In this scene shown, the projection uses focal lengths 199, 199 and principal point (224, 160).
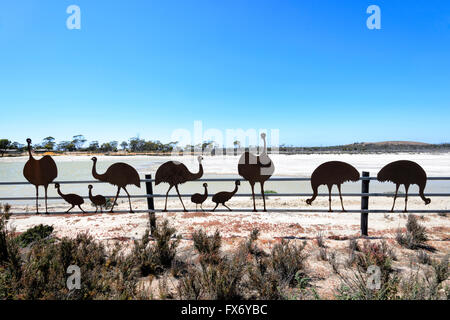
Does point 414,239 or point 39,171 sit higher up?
point 39,171

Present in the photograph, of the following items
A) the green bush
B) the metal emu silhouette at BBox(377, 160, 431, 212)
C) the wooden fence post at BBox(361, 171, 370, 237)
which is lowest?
the green bush

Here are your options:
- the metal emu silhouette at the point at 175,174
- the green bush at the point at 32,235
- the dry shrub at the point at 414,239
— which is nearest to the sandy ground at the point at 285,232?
the dry shrub at the point at 414,239

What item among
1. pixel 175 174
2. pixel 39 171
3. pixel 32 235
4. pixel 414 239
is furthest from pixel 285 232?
pixel 32 235

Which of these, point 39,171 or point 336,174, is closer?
point 336,174

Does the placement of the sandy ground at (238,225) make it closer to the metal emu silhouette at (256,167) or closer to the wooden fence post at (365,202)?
the wooden fence post at (365,202)

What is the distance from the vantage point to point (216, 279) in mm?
2646

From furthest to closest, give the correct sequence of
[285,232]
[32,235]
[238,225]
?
[238,225]
[285,232]
[32,235]

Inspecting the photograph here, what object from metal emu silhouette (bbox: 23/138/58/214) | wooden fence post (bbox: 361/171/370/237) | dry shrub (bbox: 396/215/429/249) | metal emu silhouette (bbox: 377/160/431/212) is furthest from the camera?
A: wooden fence post (bbox: 361/171/370/237)

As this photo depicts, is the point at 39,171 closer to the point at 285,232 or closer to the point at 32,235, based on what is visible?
the point at 32,235

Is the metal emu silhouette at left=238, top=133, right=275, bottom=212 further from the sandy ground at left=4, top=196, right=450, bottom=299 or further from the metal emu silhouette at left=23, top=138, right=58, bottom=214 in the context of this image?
the metal emu silhouette at left=23, top=138, right=58, bottom=214

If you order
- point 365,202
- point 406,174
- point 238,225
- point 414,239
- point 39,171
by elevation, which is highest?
point 39,171

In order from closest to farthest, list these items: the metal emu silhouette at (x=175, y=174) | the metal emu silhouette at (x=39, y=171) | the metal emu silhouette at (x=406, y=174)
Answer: the metal emu silhouette at (x=406, y=174), the metal emu silhouette at (x=175, y=174), the metal emu silhouette at (x=39, y=171)

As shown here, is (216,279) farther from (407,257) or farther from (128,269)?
(407,257)

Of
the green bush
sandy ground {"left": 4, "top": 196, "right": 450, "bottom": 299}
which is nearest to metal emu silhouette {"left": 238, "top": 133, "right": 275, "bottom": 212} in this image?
sandy ground {"left": 4, "top": 196, "right": 450, "bottom": 299}
